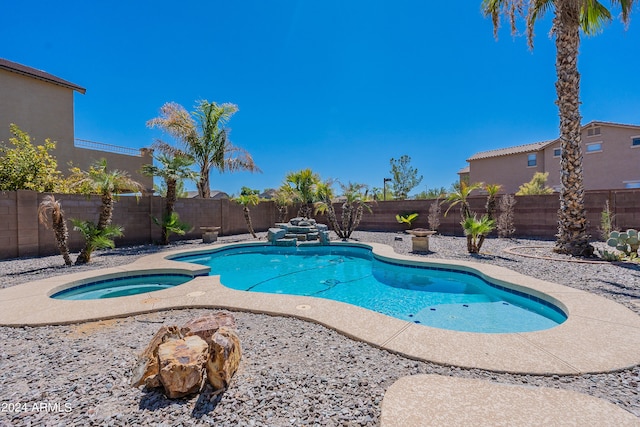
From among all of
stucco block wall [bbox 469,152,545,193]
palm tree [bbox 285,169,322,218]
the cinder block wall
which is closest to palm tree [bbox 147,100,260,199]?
the cinder block wall

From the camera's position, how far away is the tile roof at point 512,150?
22.1m

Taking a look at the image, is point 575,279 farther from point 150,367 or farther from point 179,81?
point 179,81

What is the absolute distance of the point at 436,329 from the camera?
3.25 m

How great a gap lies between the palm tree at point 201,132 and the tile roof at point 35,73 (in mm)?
7440

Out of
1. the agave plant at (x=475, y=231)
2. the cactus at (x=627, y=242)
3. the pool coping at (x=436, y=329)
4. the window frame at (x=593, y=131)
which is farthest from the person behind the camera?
the window frame at (x=593, y=131)

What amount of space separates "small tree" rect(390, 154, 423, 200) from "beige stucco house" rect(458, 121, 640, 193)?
511 inches

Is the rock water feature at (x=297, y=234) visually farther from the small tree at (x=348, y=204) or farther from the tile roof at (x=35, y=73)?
the tile roof at (x=35, y=73)

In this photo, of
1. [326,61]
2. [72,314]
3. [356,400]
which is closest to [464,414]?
[356,400]

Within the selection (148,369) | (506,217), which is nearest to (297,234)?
(506,217)

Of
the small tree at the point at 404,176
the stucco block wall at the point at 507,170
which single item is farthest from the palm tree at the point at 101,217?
the small tree at the point at 404,176

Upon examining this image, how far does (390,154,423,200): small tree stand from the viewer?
3672 centimetres

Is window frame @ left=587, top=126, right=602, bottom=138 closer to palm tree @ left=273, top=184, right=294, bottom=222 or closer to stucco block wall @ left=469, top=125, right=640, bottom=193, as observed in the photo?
stucco block wall @ left=469, top=125, right=640, bottom=193

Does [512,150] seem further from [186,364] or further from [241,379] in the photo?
[186,364]

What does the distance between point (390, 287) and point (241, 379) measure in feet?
14.9
